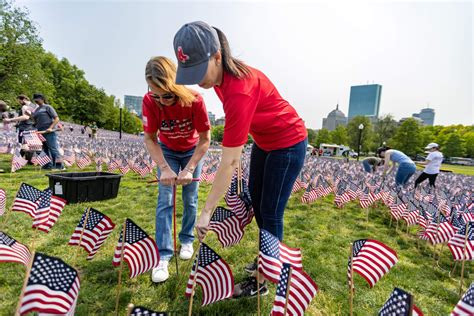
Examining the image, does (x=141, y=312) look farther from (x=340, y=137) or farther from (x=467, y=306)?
(x=340, y=137)

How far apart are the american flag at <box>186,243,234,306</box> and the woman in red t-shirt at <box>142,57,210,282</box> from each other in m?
0.76

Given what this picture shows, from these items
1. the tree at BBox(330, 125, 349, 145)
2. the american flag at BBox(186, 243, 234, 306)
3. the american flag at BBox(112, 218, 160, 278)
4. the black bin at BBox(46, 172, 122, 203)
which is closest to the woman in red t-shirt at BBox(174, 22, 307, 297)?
the american flag at BBox(186, 243, 234, 306)

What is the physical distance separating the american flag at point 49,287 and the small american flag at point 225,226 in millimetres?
1413

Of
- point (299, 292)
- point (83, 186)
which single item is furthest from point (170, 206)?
point (83, 186)

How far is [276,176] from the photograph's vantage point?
6.94 feet

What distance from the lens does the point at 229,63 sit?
1.57 meters

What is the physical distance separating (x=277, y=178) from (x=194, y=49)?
3.71 feet

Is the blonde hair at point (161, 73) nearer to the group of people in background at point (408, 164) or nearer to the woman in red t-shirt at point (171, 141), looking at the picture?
the woman in red t-shirt at point (171, 141)

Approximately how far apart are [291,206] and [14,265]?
16.0 ft

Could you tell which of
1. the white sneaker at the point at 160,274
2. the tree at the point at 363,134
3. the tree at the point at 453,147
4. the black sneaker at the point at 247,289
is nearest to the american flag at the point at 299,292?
the black sneaker at the point at 247,289

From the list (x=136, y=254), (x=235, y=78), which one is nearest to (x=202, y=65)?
(x=235, y=78)

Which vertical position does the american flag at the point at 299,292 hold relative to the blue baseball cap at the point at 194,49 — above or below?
below

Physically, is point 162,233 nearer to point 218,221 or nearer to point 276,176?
point 218,221

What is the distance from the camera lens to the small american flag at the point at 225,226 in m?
2.61
